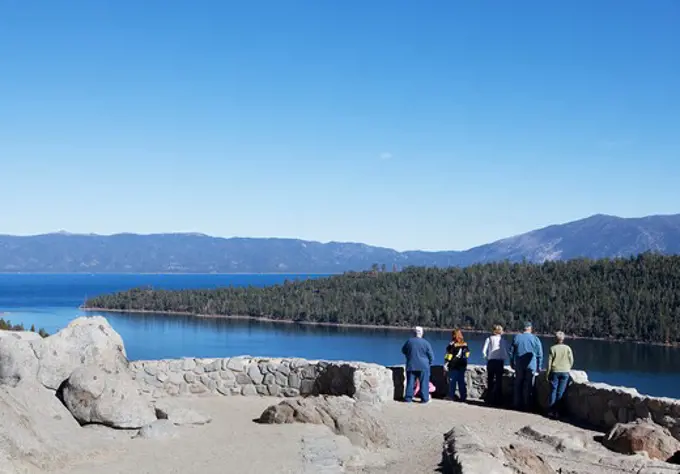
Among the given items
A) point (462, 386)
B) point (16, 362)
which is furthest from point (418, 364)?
point (16, 362)

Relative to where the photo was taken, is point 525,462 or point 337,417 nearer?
point 525,462

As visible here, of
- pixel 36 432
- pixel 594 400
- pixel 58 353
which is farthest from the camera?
pixel 594 400

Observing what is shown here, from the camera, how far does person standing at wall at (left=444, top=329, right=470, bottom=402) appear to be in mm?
13562

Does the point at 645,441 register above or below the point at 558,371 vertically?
below

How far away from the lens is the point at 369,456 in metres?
9.59

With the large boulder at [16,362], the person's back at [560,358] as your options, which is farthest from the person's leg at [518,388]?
the large boulder at [16,362]

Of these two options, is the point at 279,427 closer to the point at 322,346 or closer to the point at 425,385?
the point at 425,385

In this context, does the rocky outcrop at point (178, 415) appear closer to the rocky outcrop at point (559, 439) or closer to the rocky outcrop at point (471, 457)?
the rocky outcrop at point (471, 457)

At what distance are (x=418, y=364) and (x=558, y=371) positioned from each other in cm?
231

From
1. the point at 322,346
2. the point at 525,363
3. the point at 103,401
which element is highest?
the point at 525,363

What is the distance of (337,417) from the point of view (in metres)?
10.6

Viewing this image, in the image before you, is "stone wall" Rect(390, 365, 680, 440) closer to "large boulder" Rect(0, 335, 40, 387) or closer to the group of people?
the group of people

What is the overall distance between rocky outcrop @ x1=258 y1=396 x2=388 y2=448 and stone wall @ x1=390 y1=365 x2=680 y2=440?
3.23 metres

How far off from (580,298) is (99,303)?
66119 mm
